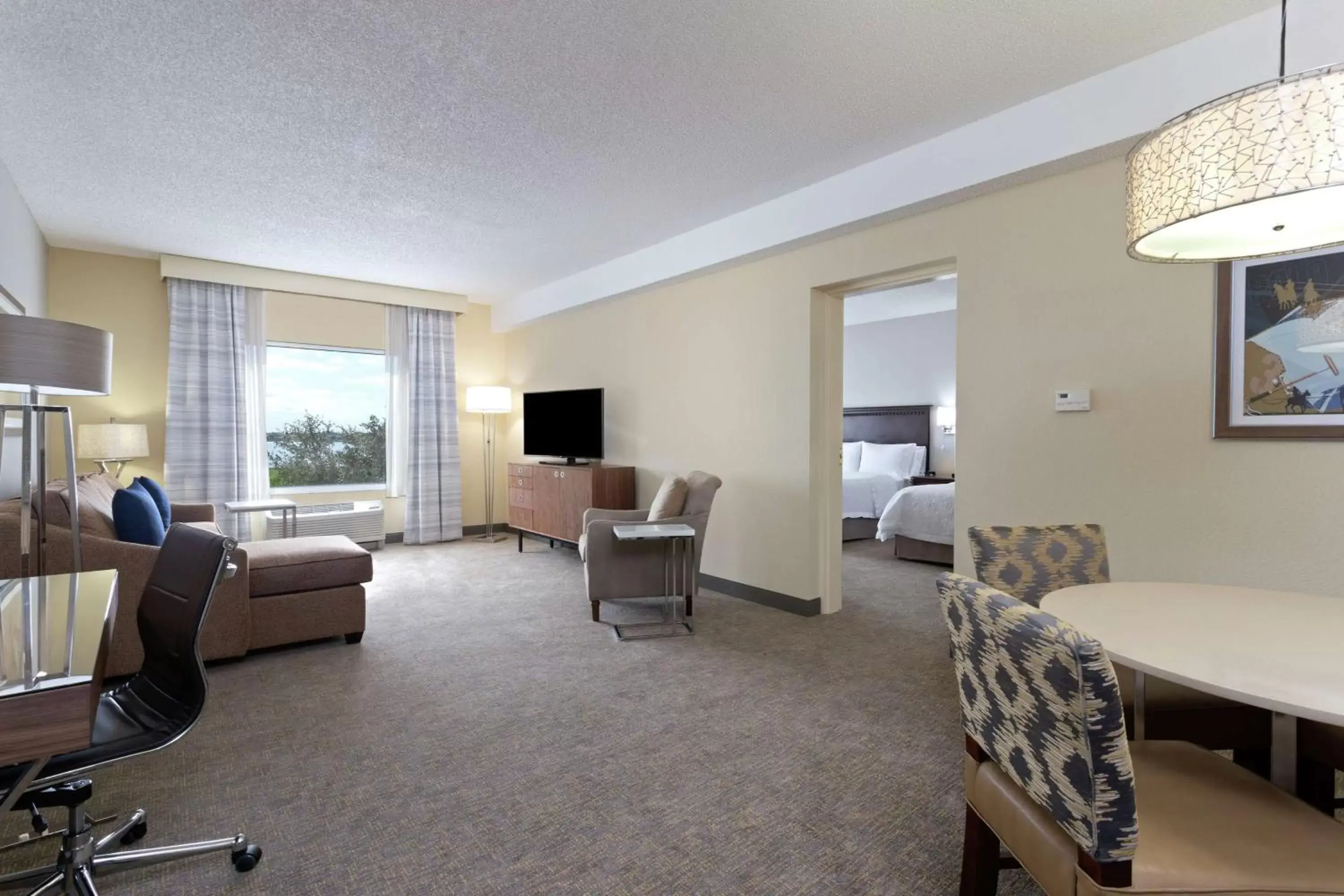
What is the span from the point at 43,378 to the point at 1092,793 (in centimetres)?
323

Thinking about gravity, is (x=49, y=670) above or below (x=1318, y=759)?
above

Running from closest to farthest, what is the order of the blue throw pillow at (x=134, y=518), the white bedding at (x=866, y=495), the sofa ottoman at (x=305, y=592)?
the blue throw pillow at (x=134, y=518) < the sofa ottoman at (x=305, y=592) < the white bedding at (x=866, y=495)

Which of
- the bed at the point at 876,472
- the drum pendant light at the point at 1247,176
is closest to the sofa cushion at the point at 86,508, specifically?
the drum pendant light at the point at 1247,176

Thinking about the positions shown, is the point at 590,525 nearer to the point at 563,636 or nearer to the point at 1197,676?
the point at 563,636

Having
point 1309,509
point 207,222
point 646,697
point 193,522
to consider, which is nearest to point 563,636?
point 646,697

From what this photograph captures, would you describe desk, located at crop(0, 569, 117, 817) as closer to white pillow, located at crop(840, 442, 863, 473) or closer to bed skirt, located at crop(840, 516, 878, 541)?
bed skirt, located at crop(840, 516, 878, 541)

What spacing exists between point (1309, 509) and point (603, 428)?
457 cm

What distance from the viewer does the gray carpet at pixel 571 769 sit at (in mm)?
1686

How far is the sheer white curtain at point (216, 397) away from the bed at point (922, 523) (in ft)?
19.0

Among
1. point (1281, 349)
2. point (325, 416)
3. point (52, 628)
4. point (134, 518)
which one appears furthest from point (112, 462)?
point (1281, 349)

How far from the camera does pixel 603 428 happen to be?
5738mm

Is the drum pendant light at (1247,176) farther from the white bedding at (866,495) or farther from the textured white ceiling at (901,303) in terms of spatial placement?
the white bedding at (866,495)

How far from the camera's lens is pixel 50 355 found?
2.20m

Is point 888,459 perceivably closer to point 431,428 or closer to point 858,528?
point 858,528
